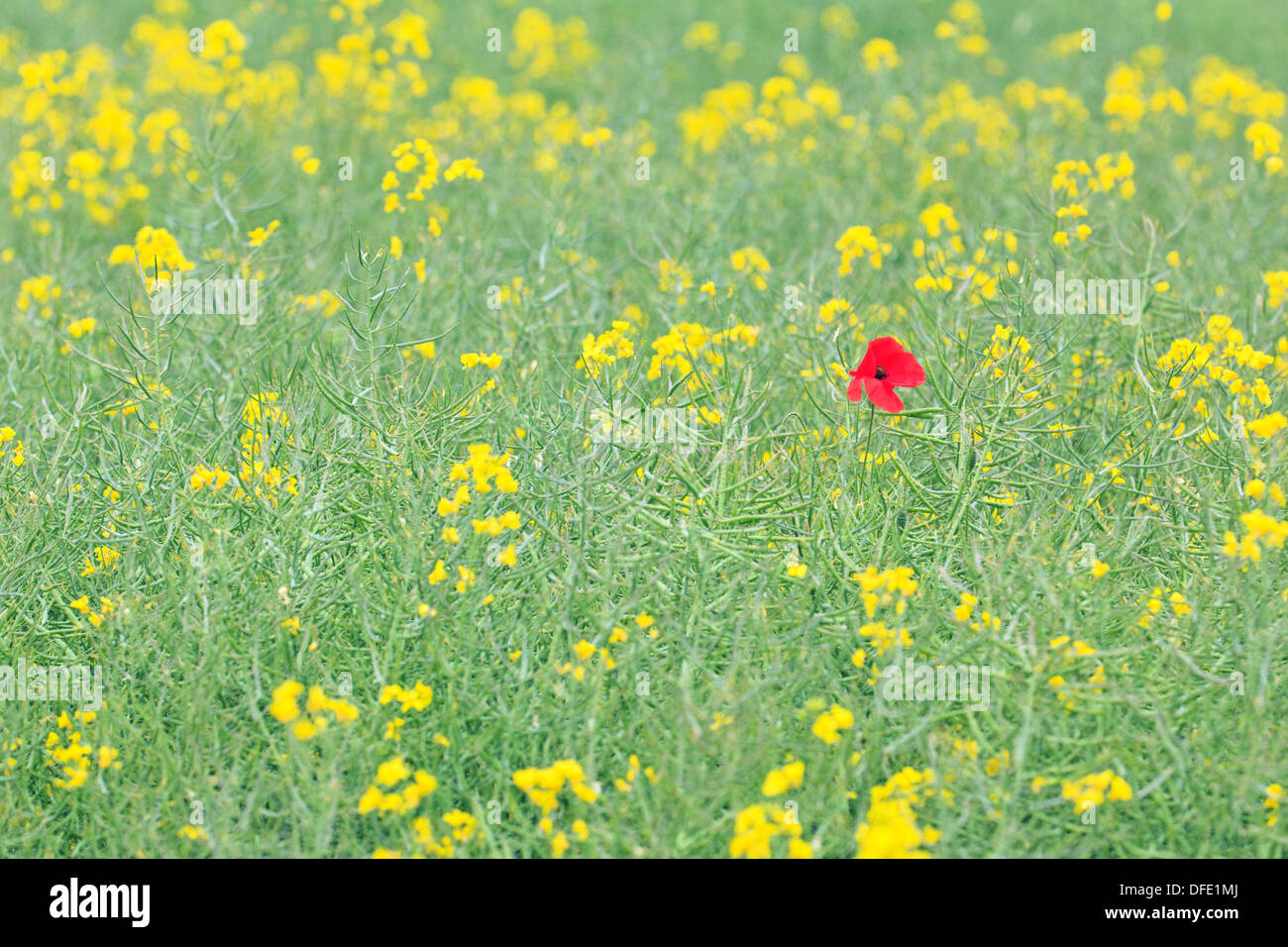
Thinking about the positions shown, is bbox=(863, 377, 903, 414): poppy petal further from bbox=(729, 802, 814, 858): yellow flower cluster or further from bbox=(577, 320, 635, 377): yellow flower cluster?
bbox=(729, 802, 814, 858): yellow flower cluster

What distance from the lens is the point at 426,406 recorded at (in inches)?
144

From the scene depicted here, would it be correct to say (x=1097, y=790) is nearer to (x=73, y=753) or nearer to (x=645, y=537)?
(x=645, y=537)

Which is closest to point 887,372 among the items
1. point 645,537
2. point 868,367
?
point 868,367

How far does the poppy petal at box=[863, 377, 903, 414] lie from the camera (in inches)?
134

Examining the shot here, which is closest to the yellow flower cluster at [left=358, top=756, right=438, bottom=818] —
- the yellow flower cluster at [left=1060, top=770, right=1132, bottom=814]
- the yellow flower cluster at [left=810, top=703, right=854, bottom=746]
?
the yellow flower cluster at [left=810, top=703, right=854, bottom=746]

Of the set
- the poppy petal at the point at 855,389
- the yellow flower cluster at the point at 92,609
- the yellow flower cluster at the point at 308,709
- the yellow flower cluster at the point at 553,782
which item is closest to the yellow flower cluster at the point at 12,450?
the yellow flower cluster at the point at 92,609

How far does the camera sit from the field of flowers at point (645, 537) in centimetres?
278

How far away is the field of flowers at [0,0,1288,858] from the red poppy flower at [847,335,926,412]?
0.4 inches

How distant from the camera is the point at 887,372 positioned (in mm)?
3443

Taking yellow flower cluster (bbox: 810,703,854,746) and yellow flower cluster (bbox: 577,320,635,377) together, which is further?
yellow flower cluster (bbox: 577,320,635,377)

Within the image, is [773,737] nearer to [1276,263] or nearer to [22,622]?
[22,622]

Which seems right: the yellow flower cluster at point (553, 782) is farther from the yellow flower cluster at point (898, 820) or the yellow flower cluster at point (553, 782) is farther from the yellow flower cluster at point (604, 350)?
the yellow flower cluster at point (604, 350)
